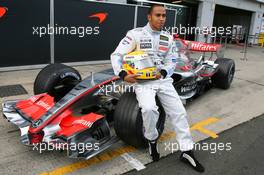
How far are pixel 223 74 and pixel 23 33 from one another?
464 cm

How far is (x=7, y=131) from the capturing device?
3.40 metres

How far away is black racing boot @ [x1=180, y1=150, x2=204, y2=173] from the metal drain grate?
322 centimetres

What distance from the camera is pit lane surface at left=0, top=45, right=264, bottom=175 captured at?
2.75 metres

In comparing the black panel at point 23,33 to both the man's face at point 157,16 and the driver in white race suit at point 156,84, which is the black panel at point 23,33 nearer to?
the driver in white race suit at point 156,84

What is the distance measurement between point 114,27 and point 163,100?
5511 mm

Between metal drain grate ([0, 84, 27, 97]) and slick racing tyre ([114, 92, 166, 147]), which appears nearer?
slick racing tyre ([114, 92, 166, 147])

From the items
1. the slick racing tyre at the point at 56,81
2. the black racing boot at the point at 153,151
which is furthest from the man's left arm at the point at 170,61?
the slick racing tyre at the point at 56,81

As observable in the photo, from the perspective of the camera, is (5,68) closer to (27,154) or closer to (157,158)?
(27,154)

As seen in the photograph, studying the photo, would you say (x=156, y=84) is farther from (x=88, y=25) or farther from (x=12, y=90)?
(x=88, y=25)

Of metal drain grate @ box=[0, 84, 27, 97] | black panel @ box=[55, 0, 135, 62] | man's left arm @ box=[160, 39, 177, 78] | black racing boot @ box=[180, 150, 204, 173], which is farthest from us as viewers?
black panel @ box=[55, 0, 135, 62]

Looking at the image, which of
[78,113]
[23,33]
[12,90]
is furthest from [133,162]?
[23,33]

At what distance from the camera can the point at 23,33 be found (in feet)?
20.8

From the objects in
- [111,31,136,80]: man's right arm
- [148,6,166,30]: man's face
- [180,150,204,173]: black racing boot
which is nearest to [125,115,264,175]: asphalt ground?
[180,150,204,173]: black racing boot

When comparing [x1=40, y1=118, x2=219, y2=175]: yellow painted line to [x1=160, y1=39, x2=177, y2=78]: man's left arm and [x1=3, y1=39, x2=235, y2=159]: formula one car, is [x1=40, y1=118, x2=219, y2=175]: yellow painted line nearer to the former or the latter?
[x1=3, y1=39, x2=235, y2=159]: formula one car
